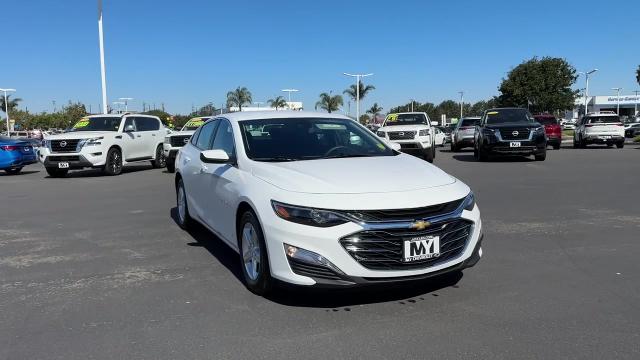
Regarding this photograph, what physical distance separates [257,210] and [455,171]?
1198 centimetres

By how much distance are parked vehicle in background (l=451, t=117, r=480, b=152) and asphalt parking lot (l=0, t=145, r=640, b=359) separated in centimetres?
1833

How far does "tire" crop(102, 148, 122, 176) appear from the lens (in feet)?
53.3

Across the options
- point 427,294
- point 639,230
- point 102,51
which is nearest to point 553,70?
point 102,51

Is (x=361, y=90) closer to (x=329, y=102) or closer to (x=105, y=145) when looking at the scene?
(x=329, y=102)

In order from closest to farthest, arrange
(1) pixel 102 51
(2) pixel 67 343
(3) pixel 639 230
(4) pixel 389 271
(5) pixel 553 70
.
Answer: (2) pixel 67 343 → (4) pixel 389 271 → (3) pixel 639 230 → (1) pixel 102 51 → (5) pixel 553 70

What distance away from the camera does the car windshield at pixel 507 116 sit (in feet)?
61.2

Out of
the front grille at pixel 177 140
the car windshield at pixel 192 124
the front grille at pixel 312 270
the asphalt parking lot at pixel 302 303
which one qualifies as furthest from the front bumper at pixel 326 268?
the car windshield at pixel 192 124

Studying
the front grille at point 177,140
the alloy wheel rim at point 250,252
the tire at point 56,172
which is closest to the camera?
the alloy wheel rim at point 250,252

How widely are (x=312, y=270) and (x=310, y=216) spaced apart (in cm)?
39

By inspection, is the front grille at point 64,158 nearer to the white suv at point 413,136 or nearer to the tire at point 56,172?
the tire at point 56,172

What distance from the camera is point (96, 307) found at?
4.39 meters

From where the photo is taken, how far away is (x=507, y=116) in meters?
18.9

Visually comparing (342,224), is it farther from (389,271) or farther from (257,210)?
(257,210)

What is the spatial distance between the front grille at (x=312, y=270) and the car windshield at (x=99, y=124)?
1448cm
